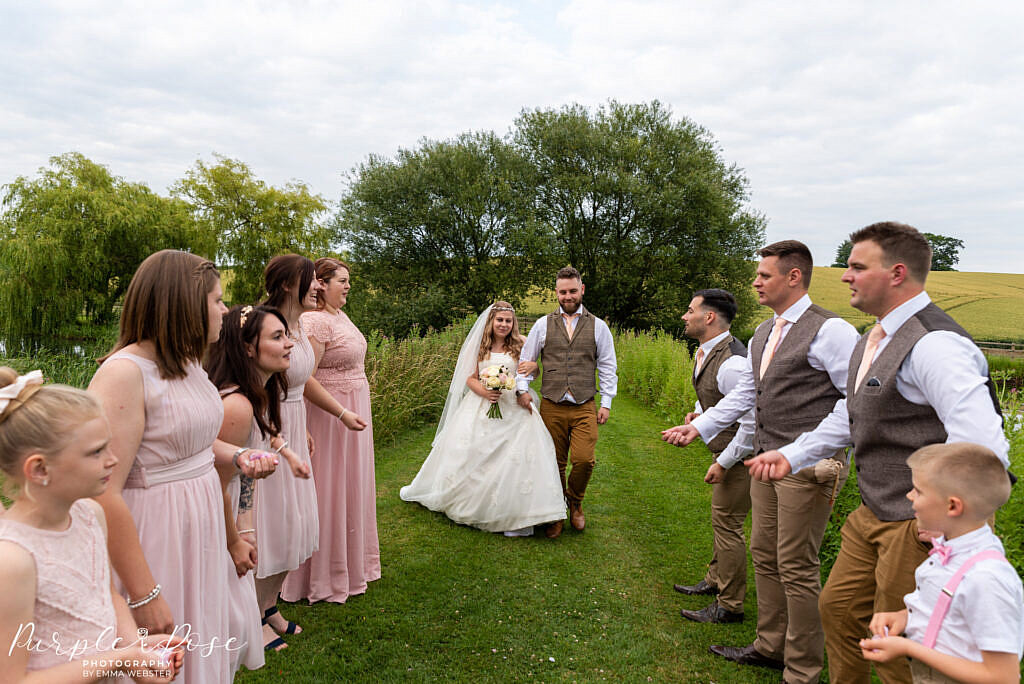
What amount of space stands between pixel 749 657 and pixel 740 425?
1.60 m

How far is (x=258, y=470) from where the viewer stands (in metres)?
2.59

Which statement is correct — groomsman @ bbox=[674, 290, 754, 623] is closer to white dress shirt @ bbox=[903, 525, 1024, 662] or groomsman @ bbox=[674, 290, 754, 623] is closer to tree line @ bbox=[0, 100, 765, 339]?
white dress shirt @ bbox=[903, 525, 1024, 662]

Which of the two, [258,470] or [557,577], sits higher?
[258,470]

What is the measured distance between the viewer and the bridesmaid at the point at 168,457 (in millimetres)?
2098

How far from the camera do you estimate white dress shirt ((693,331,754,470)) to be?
162 inches

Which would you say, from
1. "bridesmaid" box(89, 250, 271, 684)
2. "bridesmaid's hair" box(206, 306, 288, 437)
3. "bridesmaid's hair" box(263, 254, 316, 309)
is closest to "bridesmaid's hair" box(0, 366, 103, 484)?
"bridesmaid" box(89, 250, 271, 684)

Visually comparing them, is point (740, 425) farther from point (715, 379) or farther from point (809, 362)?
point (809, 362)

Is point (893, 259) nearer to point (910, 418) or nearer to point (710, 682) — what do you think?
point (910, 418)

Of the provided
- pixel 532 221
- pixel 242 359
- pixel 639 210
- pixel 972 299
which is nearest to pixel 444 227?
pixel 532 221

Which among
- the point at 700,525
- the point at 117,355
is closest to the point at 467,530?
the point at 700,525

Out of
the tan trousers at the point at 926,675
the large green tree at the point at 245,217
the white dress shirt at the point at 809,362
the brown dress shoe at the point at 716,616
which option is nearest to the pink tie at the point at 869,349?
the white dress shirt at the point at 809,362

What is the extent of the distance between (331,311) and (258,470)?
7.16 ft

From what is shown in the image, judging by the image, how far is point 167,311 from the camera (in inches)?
89.4

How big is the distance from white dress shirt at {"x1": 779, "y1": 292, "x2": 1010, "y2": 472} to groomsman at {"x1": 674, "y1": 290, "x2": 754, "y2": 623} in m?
1.68
